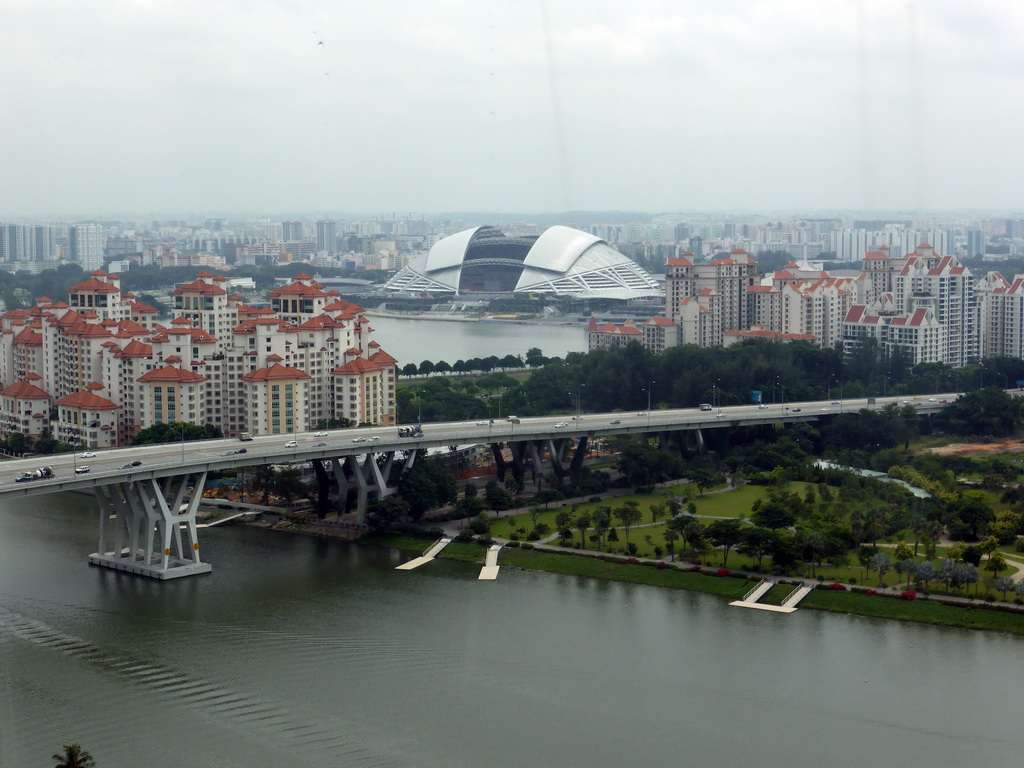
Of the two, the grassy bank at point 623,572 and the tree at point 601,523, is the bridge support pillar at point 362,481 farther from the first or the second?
the tree at point 601,523

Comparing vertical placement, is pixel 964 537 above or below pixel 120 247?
below

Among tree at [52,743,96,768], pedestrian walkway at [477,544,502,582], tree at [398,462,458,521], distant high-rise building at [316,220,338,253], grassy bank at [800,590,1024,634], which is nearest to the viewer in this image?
tree at [52,743,96,768]

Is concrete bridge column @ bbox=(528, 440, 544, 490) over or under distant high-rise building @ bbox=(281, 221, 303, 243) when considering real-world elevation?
under

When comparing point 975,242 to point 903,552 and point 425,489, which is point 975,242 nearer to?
point 425,489

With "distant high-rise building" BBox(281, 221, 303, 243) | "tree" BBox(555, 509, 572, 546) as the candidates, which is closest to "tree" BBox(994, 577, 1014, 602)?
"tree" BBox(555, 509, 572, 546)

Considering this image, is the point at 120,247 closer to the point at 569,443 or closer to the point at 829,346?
the point at 829,346

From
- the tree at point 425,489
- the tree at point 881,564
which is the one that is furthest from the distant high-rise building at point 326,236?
the tree at point 881,564

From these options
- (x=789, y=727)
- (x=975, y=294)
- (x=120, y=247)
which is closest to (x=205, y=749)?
(x=789, y=727)

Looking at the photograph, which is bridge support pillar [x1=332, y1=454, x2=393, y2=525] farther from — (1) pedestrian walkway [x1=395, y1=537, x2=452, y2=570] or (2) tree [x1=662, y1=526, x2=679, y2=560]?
(2) tree [x1=662, y1=526, x2=679, y2=560]
